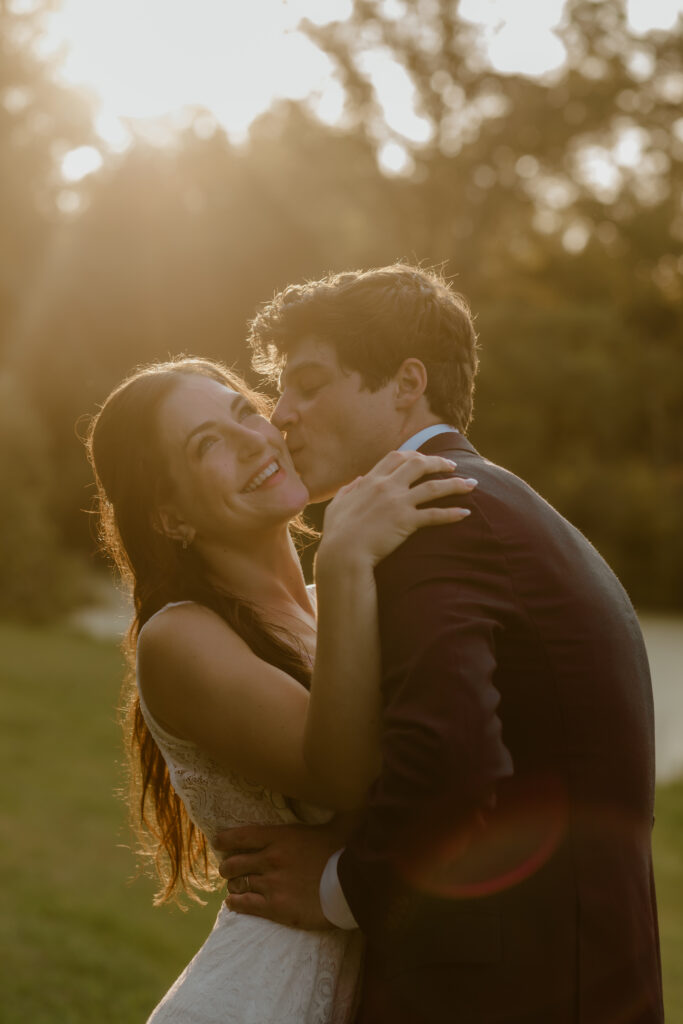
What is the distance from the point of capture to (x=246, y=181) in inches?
1028

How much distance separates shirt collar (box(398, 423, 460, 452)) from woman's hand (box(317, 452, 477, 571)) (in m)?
0.16

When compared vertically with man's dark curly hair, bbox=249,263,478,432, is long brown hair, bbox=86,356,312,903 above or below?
below

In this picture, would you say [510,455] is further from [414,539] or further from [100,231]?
[414,539]

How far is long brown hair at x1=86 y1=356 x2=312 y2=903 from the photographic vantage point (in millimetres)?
2963

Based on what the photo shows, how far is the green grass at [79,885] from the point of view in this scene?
6.51 m

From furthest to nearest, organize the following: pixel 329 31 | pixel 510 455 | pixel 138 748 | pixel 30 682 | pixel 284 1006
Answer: pixel 510 455
pixel 329 31
pixel 30 682
pixel 138 748
pixel 284 1006

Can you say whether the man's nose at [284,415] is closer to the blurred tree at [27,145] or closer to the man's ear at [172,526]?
the man's ear at [172,526]

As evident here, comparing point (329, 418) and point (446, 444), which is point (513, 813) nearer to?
point (446, 444)

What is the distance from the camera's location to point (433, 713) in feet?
6.88

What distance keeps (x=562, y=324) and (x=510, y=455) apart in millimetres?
4486

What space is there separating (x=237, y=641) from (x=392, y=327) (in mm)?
815

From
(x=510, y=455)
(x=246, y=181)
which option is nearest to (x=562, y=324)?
(x=510, y=455)

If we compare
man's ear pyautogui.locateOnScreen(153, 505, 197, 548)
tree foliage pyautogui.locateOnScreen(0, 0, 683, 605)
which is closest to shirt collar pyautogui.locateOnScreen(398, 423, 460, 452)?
man's ear pyautogui.locateOnScreen(153, 505, 197, 548)

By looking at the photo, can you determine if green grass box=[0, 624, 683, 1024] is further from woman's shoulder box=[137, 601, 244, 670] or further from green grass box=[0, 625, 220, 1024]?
woman's shoulder box=[137, 601, 244, 670]
